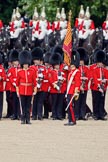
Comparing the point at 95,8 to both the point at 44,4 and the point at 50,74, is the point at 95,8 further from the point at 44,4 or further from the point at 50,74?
the point at 50,74

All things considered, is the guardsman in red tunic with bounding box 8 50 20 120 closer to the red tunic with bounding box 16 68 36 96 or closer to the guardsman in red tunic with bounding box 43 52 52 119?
the guardsman in red tunic with bounding box 43 52 52 119

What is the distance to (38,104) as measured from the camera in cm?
2583

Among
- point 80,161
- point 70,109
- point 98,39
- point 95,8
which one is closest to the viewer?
point 80,161

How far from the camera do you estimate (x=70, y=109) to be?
79.5 ft

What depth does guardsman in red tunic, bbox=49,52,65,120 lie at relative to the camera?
25.9 meters

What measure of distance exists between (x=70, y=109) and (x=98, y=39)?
47.0 feet

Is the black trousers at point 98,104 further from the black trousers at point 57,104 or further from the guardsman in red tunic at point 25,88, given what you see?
the guardsman in red tunic at point 25,88

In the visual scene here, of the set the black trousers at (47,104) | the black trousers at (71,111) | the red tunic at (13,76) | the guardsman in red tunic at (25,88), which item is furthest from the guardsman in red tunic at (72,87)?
the black trousers at (47,104)

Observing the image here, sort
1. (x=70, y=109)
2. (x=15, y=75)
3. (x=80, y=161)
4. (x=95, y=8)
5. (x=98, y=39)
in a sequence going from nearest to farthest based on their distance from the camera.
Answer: (x=80, y=161)
(x=70, y=109)
(x=15, y=75)
(x=98, y=39)
(x=95, y=8)

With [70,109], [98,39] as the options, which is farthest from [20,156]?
[98,39]

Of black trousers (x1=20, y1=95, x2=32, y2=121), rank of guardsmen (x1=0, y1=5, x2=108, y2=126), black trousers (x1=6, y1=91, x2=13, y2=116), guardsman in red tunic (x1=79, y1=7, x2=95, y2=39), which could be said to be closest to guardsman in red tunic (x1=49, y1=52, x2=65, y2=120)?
rank of guardsmen (x1=0, y1=5, x2=108, y2=126)

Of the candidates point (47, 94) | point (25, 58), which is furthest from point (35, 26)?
point (25, 58)

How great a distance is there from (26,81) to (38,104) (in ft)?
4.47

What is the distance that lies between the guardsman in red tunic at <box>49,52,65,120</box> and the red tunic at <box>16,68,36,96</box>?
1.27 meters
